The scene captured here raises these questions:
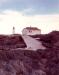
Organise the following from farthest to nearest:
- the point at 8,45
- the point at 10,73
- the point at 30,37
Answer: the point at 30,37 < the point at 8,45 < the point at 10,73

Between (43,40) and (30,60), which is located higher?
(43,40)

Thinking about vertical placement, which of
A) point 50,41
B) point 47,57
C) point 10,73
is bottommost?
point 10,73

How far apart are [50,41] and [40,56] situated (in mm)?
244

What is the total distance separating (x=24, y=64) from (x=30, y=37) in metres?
0.43

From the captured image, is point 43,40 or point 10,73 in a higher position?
point 43,40

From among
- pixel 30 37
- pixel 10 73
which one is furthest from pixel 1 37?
pixel 10 73

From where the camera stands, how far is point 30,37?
8.18 ft

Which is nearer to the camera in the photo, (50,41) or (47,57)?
(47,57)

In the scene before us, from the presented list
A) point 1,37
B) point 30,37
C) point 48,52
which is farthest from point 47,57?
point 1,37

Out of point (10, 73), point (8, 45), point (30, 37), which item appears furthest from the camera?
point (30, 37)

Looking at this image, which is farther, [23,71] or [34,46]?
[34,46]

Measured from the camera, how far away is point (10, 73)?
6.93 ft

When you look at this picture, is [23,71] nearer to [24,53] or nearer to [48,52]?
[24,53]

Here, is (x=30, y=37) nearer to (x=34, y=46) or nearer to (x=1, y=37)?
(x=34, y=46)
